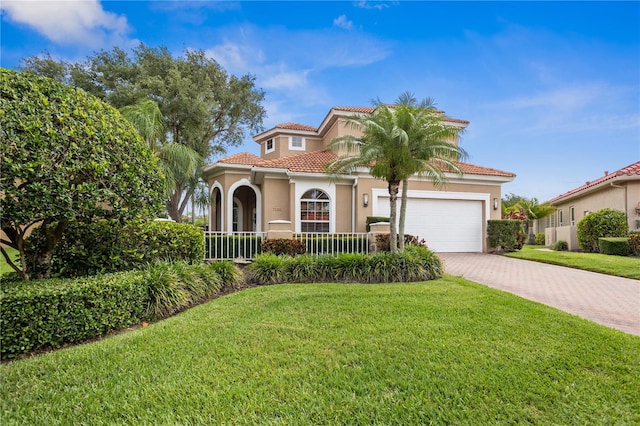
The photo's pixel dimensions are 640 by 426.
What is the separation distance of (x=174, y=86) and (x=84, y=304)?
2173cm

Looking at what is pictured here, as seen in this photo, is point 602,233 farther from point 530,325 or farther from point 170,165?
point 170,165

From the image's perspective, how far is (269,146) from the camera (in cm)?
2130

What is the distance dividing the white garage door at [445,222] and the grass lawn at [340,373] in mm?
10279

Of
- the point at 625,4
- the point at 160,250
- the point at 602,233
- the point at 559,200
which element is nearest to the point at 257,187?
the point at 160,250

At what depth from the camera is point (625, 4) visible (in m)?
8.48

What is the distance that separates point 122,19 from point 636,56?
15.7 m

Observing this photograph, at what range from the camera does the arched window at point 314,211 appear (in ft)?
48.7

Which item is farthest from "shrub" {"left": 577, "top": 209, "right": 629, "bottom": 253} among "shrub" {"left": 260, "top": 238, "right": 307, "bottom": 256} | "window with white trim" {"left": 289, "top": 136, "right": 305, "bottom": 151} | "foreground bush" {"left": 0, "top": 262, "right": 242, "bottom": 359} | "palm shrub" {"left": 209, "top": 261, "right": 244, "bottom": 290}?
"foreground bush" {"left": 0, "top": 262, "right": 242, "bottom": 359}

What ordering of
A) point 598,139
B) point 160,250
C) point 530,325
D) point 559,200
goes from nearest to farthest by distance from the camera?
point 530,325 < point 160,250 < point 598,139 < point 559,200

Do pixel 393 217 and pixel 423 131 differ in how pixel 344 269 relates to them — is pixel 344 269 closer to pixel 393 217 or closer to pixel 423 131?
pixel 393 217

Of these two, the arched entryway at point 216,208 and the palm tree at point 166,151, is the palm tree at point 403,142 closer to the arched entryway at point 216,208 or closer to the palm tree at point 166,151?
the palm tree at point 166,151

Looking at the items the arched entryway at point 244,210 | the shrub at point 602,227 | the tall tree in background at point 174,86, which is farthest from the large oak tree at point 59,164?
the shrub at point 602,227

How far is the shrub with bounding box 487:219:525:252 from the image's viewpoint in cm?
1565

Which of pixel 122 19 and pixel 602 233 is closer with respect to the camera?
pixel 122 19
